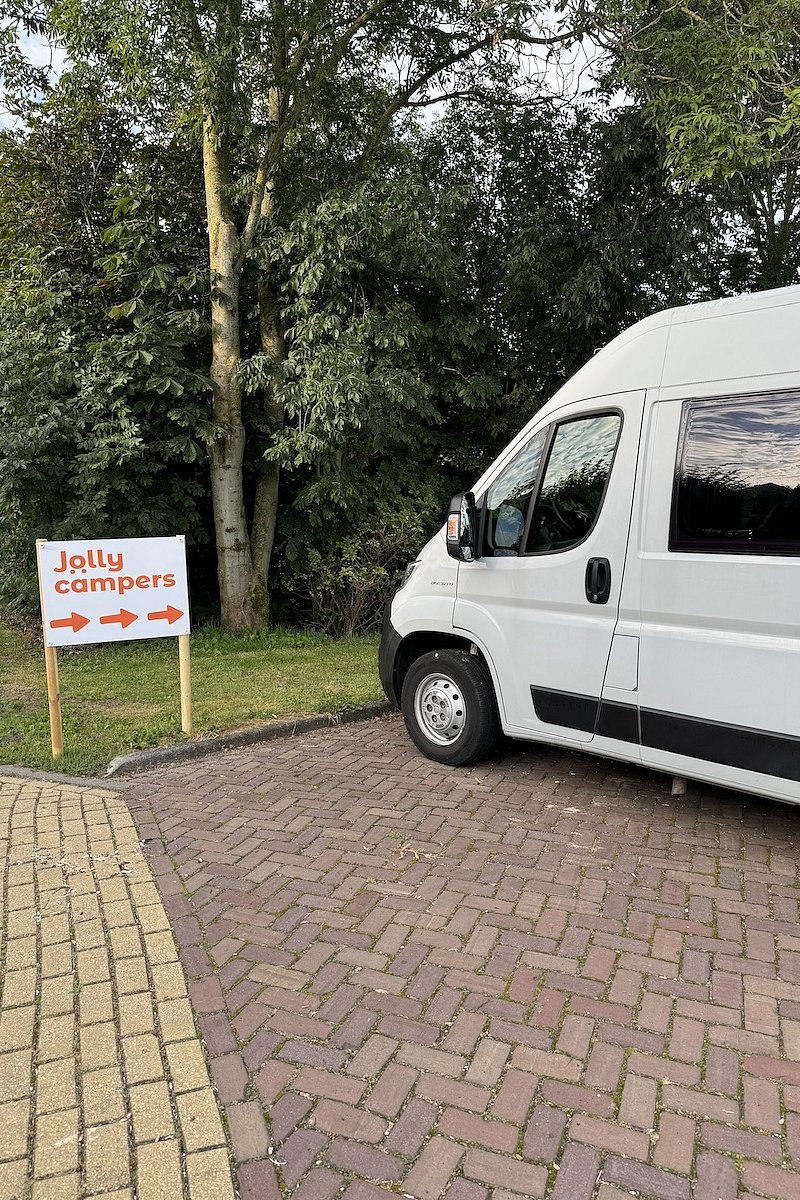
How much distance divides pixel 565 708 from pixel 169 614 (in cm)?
288

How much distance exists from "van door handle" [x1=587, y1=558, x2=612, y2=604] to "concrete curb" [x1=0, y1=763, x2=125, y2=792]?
3113mm

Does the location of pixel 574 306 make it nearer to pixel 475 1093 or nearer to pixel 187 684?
pixel 187 684

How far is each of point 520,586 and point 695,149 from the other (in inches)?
191

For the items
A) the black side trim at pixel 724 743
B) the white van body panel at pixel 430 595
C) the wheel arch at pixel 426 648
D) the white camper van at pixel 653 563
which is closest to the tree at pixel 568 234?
the white van body panel at pixel 430 595

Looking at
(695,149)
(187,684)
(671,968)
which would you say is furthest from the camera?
(695,149)

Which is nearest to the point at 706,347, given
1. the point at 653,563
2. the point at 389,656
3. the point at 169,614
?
the point at 653,563

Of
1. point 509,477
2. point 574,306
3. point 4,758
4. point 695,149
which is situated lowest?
point 4,758

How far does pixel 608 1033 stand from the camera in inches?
109

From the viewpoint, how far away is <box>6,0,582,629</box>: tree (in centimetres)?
838

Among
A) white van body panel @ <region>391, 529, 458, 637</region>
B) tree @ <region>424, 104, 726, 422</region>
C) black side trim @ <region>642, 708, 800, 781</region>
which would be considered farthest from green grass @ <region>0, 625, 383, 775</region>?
tree @ <region>424, 104, 726, 422</region>

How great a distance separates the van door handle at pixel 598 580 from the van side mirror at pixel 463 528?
876mm

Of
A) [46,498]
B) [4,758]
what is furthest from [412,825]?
[46,498]

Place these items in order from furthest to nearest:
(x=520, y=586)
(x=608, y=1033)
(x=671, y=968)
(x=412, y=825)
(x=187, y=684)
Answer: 1. (x=187, y=684)
2. (x=520, y=586)
3. (x=412, y=825)
4. (x=671, y=968)
5. (x=608, y=1033)

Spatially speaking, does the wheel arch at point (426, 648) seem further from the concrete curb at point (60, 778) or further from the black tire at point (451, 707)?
the concrete curb at point (60, 778)
